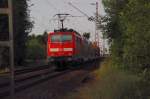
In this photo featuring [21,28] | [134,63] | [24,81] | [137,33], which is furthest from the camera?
[21,28]

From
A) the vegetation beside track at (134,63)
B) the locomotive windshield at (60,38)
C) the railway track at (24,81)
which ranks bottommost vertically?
the railway track at (24,81)

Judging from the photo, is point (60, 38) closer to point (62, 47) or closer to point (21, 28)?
point (62, 47)

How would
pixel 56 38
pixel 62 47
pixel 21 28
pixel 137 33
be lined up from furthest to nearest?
pixel 21 28
pixel 56 38
pixel 62 47
pixel 137 33

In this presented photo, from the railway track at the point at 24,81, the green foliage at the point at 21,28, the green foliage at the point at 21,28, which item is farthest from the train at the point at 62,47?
the green foliage at the point at 21,28

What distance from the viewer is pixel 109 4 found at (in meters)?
21.2

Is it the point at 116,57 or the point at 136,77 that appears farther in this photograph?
the point at 116,57

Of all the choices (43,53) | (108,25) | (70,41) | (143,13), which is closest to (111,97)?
(143,13)

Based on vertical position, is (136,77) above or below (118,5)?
below

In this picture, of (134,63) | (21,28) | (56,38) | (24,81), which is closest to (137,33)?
(134,63)

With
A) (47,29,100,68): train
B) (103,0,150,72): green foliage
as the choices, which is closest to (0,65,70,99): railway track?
(103,0,150,72): green foliage

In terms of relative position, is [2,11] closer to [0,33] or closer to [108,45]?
[108,45]

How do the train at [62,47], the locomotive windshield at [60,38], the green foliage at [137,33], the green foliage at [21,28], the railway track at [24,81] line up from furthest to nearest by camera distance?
1. the green foliage at [21,28]
2. the locomotive windshield at [60,38]
3. the train at [62,47]
4. the railway track at [24,81]
5. the green foliage at [137,33]

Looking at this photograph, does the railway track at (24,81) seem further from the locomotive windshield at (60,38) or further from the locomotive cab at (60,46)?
the locomotive windshield at (60,38)

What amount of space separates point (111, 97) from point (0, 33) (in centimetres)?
3929
